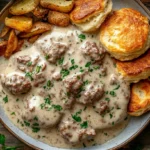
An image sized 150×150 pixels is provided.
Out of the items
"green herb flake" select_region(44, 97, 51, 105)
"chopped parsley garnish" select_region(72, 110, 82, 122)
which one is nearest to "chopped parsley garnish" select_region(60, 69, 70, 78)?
"green herb flake" select_region(44, 97, 51, 105)

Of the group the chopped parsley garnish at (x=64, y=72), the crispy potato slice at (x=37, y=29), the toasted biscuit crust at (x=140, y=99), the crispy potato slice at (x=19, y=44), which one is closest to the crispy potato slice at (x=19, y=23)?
the crispy potato slice at (x=37, y=29)

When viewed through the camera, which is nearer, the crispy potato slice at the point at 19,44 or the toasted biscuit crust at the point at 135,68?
the toasted biscuit crust at the point at 135,68

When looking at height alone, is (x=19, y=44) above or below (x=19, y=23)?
below

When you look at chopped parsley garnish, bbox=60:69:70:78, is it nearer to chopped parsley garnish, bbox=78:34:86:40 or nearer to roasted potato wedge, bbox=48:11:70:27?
chopped parsley garnish, bbox=78:34:86:40

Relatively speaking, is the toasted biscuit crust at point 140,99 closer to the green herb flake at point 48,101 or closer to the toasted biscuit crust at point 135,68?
the toasted biscuit crust at point 135,68

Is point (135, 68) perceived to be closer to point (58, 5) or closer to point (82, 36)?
point (82, 36)

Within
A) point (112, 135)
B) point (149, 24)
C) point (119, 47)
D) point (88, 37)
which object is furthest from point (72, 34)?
point (112, 135)

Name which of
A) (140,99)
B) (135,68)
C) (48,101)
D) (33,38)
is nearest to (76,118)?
(48,101)
